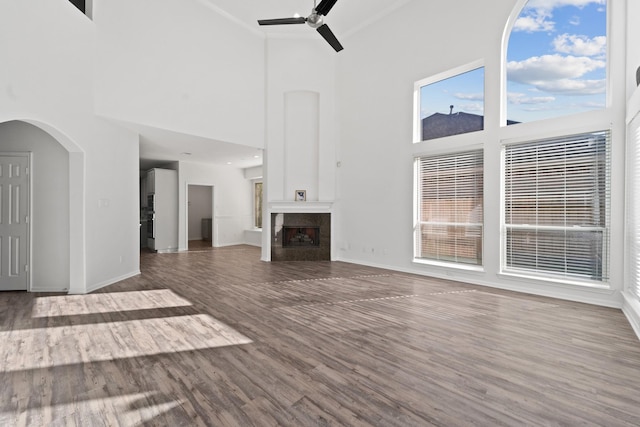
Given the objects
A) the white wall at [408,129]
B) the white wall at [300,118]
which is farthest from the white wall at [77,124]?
the white wall at [408,129]

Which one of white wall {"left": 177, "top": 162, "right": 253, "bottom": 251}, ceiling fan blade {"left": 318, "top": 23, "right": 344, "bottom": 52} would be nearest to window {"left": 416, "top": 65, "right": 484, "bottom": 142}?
ceiling fan blade {"left": 318, "top": 23, "right": 344, "bottom": 52}

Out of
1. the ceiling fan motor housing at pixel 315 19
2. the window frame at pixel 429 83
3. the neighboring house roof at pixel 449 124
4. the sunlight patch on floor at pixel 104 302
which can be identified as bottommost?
the sunlight patch on floor at pixel 104 302

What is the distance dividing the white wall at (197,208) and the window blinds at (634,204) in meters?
12.5

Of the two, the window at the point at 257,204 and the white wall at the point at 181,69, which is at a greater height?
the white wall at the point at 181,69

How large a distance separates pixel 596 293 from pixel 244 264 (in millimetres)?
5944

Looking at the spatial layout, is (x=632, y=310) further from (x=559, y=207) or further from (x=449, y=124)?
(x=449, y=124)

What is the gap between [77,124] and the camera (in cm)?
428

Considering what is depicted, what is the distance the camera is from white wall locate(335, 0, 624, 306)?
159 inches

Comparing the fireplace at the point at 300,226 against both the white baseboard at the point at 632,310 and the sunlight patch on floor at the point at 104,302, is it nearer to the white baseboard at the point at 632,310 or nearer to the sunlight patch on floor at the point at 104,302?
the sunlight patch on floor at the point at 104,302

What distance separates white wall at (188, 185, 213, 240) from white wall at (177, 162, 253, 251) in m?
2.71

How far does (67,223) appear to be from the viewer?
458 centimetres

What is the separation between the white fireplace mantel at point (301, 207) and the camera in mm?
7324

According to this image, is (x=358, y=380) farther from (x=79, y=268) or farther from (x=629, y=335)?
(x=79, y=268)

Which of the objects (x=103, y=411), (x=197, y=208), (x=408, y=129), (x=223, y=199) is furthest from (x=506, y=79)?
(x=197, y=208)
